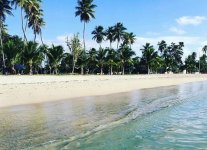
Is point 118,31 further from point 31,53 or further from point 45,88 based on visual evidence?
point 45,88

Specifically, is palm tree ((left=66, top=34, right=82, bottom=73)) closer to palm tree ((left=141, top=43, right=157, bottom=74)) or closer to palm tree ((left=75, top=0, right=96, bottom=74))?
palm tree ((left=75, top=0, right=96, bottom=74))

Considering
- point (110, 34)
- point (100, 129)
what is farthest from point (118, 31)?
point (100, 129)

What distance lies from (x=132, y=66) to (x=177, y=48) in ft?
152

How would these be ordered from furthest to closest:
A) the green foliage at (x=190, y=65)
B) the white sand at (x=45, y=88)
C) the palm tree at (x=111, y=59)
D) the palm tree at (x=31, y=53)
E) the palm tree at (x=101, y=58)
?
1. the green foliage at (x=190, y=65)
2. the palm tree at (x=111, y=59)
3. the palm tree at (x=101, y=58)
4. the palm tree at (x=31, y=53)
5. the white sand at (x=45, y=88)

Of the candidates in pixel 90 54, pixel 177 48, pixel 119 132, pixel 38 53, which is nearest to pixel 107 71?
pixel 90 54

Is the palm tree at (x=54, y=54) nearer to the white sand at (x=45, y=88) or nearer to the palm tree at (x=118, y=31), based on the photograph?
the white sand at (x=45, y=88)

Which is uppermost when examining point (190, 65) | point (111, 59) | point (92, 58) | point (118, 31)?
point (118, 31)

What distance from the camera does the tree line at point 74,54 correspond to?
52.3 m

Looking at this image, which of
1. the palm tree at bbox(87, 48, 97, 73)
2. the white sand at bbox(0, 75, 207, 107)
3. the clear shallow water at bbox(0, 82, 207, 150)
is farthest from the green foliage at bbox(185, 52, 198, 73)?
the clear shallow water at bbox(0, 82, 207, 150)

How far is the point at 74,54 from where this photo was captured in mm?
67188

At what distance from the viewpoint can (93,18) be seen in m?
72.4

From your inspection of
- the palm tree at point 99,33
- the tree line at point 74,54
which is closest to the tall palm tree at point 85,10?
the tree line at point 74,54

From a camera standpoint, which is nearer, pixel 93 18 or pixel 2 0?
pixel 2 0

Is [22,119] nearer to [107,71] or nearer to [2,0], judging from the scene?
[2,0]
